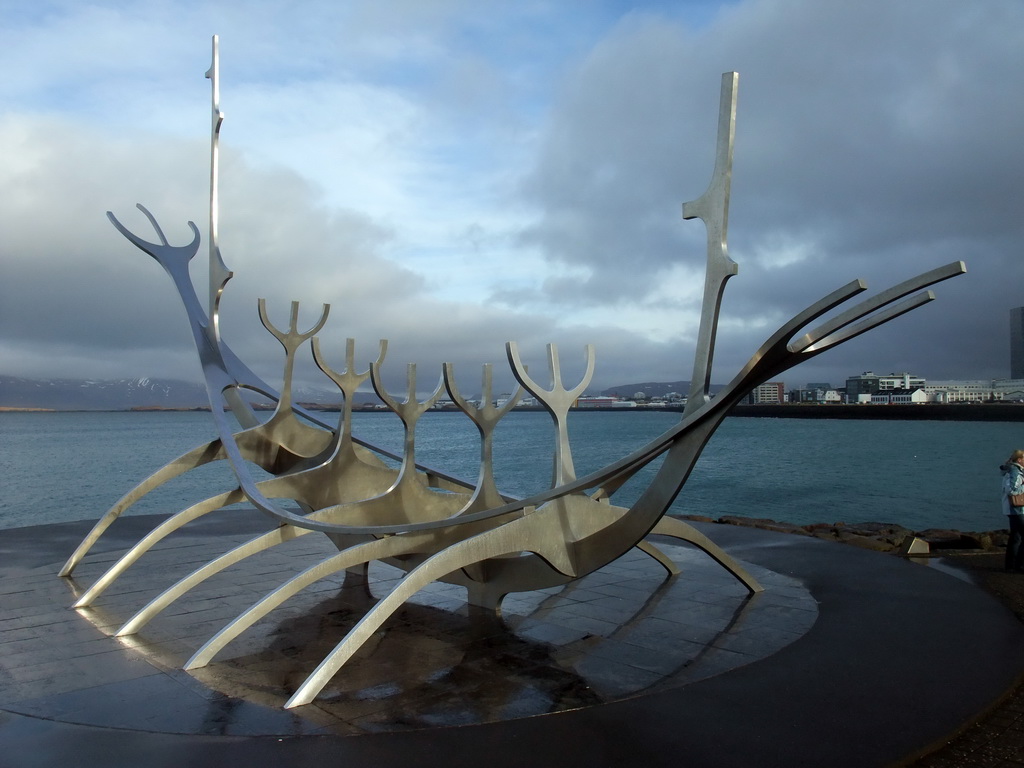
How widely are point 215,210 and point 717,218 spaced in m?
10.3

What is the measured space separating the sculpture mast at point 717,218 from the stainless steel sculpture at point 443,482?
14mm

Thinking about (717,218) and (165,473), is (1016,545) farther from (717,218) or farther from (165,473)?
(165,473)

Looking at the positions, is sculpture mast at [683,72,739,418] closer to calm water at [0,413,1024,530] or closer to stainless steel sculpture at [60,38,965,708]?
stainless steel sculpture at [60,38,965,708]

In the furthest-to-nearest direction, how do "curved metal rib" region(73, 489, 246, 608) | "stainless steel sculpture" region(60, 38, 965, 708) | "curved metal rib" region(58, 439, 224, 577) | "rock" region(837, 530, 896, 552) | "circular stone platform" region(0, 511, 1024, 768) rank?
"rock" region(837, 530, 896, 552) < "curved metal rib" region(58, 439, 224, 577) < "curved metal rib" region(73, 489, 246, 608) < "stainless steel sculpture" region(60, 38, 965, 708) < "circular stone platform" region(0, 511, 1024, 768)

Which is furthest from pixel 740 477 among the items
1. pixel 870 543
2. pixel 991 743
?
pixel 991 743

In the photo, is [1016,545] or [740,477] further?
[740,477]

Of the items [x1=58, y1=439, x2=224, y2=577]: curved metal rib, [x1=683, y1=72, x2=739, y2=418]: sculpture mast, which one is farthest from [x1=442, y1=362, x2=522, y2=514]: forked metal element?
[x1=58, y1=439, x2=224, y2=577]: curved metal rib

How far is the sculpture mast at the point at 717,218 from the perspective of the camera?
7.76 metres

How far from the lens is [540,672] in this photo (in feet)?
26.7

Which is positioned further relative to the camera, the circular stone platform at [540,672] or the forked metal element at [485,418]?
the forked metal element at [485,418]

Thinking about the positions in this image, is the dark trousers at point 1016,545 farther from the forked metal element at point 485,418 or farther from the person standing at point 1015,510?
the forked metal element at point 485,418

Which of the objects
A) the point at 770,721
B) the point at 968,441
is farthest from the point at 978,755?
the point at 968,441

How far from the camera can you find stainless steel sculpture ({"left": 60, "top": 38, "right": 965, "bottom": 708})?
25.2ft

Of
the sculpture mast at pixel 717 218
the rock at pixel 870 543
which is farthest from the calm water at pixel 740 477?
the sculpture mast at pixel 717 218
